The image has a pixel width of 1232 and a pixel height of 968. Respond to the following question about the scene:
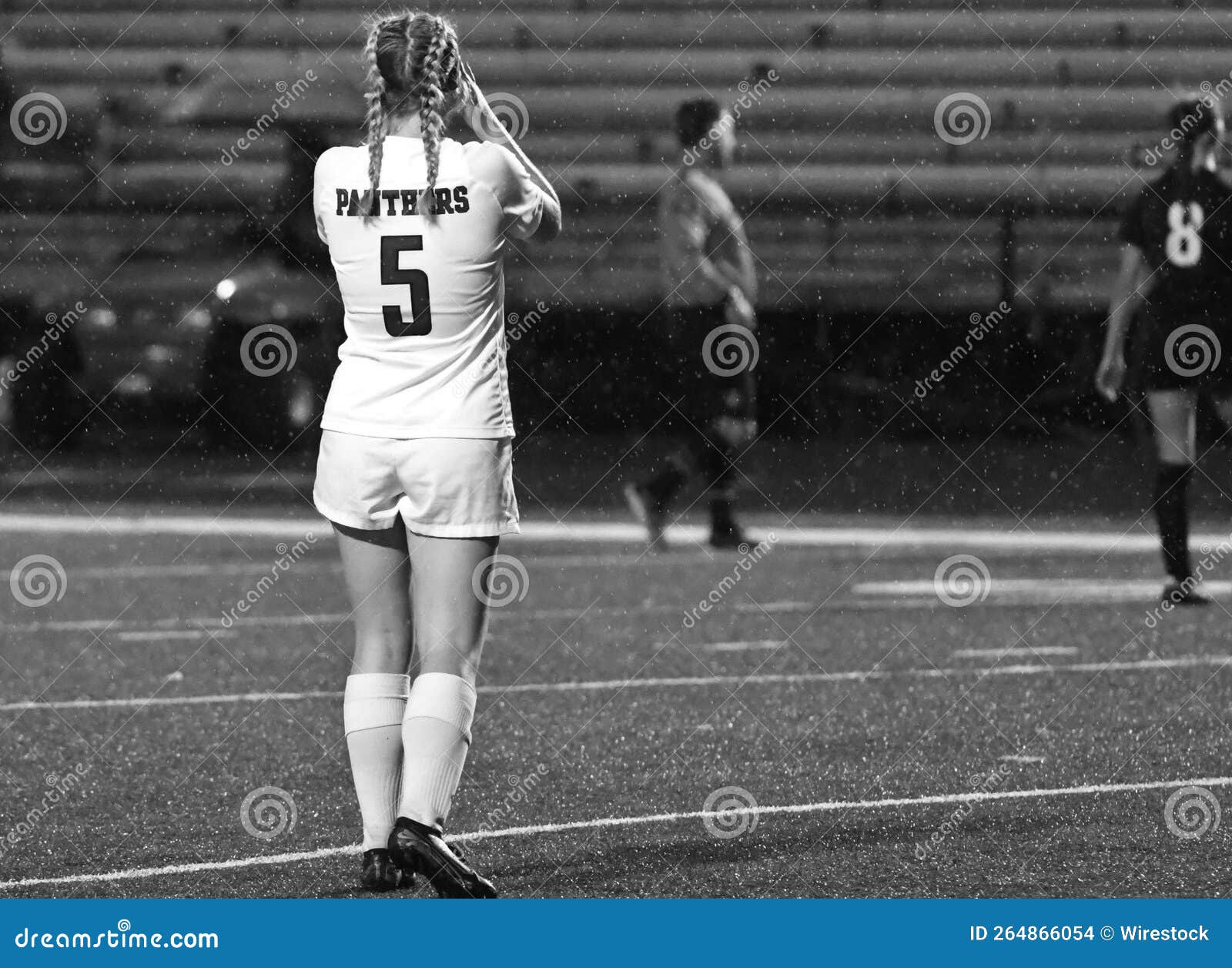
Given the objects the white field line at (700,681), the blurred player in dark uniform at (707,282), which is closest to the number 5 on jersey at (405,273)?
the white field line at (700,681)

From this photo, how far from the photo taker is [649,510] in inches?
430

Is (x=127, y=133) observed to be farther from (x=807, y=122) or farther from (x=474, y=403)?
(x=474, y=403)

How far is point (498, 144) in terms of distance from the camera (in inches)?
164

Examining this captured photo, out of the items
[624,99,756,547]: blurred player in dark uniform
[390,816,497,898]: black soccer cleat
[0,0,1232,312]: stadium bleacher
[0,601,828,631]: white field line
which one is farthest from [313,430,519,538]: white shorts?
[0,0,1232,312]: stadium bleacher

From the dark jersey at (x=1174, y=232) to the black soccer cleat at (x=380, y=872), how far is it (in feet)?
17.7

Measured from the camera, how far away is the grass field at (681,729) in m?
4.68

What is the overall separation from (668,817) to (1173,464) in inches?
166

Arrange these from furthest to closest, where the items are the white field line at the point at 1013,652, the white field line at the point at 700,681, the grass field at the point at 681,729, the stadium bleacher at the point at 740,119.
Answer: the stadium bleacher at the point at 740,119, the white field line at the point at 1013,652, the white field line at the point at 700,681, the grass field at the point at 681,729

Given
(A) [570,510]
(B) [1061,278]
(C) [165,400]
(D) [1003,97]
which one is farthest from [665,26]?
(A) [570,510]

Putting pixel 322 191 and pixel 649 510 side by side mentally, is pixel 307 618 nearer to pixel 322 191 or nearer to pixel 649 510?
pixel 649 510

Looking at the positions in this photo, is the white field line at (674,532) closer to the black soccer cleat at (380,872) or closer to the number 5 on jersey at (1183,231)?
the number 5 on jersey at (1183,231)

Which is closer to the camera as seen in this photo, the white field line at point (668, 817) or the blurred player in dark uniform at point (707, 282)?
the white field line at point (668, 817)

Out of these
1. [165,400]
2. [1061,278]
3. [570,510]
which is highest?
[1061,278]

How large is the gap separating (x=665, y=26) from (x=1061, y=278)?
15.9 ft
